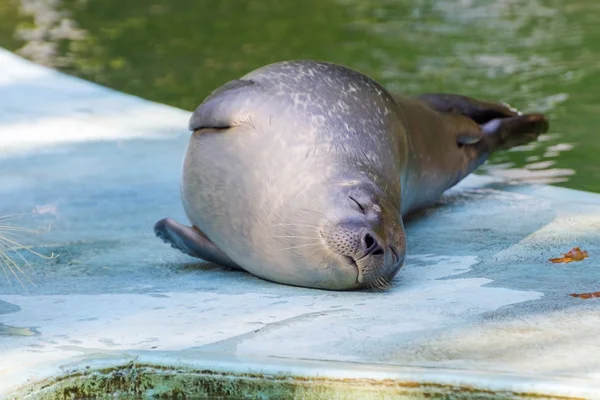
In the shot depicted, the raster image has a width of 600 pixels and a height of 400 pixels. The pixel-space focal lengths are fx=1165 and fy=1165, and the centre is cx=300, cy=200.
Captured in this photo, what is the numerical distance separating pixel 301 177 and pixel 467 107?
201cm

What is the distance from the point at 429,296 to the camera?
3537 millimetres

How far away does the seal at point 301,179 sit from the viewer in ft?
11.8

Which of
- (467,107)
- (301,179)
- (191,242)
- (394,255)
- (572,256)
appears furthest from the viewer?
(467,107)

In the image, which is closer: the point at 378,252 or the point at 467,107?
the point at 378,252

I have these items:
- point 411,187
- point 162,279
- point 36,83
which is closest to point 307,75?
point 411,187

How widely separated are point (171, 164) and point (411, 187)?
4.83 ft

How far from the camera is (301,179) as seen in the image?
3750mm

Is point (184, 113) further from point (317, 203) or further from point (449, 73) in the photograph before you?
point (317, 203)

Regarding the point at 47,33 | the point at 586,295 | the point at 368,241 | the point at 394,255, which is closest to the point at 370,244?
the point at 368,241

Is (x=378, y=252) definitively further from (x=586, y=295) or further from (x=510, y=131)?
(x=510, y=131)

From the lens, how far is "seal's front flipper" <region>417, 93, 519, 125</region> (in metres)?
5.45

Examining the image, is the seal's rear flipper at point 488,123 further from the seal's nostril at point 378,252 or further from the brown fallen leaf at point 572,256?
the seal's nostril at point 378,252

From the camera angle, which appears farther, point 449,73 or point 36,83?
point 449,73

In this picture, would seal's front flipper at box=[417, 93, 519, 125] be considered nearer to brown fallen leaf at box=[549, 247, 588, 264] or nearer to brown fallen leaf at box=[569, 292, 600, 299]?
brown fallen leaf at box=[549, 247, 588, 264]
